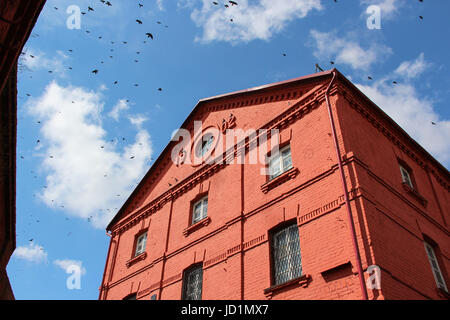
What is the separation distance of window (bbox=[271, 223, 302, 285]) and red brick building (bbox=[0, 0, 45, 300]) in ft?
23.1

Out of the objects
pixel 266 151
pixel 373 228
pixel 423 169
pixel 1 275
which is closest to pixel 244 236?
pixel 266 151

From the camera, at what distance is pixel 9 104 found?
27.8 feet

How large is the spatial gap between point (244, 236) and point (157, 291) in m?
3.94

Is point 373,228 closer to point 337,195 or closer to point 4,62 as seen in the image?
point 337,195

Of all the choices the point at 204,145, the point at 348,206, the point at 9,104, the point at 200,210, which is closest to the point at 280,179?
the point at 348,206

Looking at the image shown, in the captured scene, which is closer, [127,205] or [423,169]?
[423,169]

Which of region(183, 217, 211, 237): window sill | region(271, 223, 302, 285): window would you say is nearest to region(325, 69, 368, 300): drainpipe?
region(271, 223, 302, 285): window

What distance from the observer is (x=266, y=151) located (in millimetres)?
12344

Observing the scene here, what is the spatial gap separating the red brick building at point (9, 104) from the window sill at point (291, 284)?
7043 millimetres

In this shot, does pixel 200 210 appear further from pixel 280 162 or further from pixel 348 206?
pixel 348 206

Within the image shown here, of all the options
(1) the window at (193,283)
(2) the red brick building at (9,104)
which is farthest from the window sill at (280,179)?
(2) the red brick building at (9,104)

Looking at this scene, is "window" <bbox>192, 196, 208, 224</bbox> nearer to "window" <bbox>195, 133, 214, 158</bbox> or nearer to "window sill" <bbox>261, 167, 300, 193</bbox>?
"window" <bbox>195, 133, 214, 158</bbox>

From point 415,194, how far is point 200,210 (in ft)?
22.7

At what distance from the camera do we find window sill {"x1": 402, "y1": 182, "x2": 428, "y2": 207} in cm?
1108
